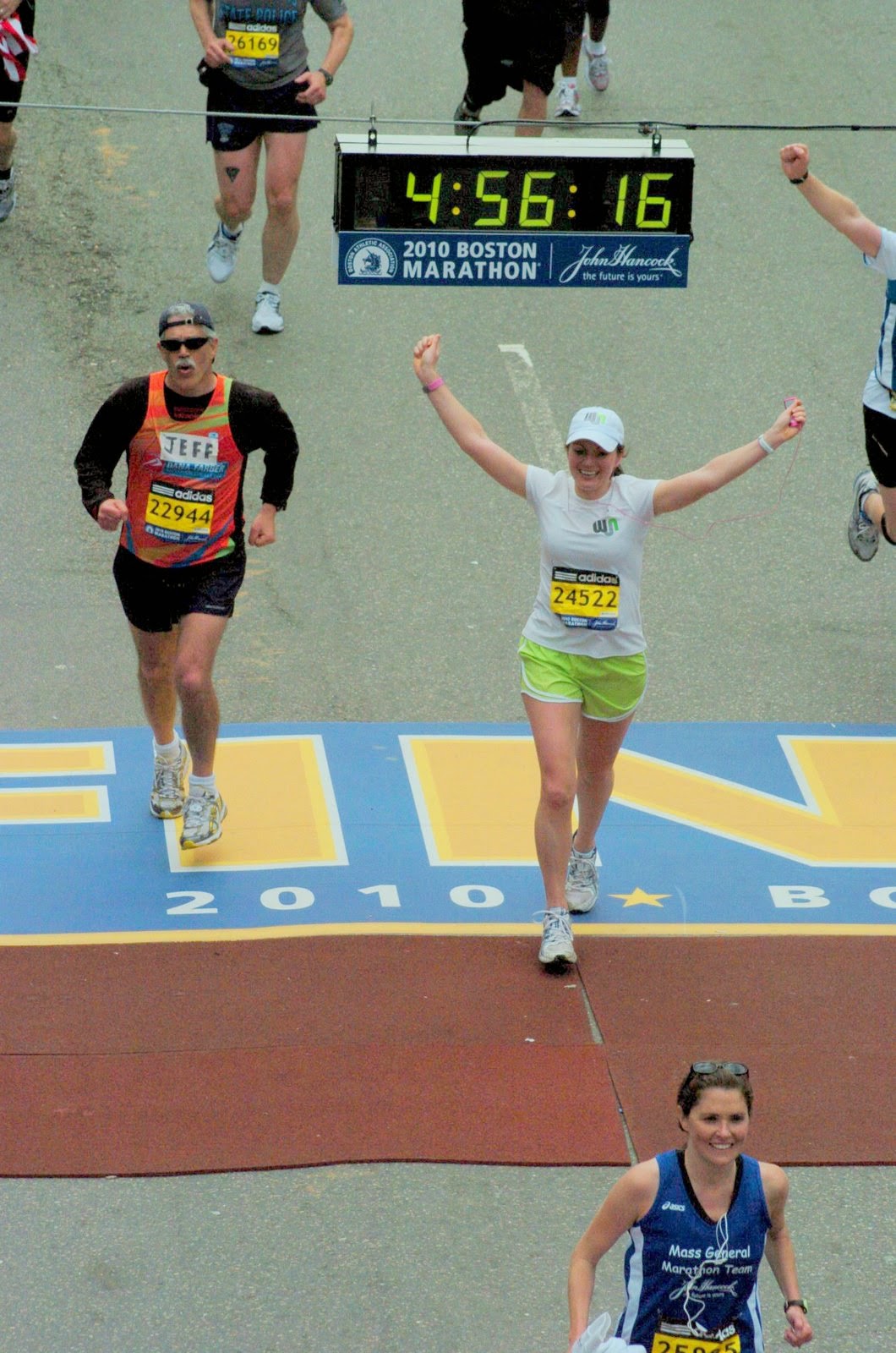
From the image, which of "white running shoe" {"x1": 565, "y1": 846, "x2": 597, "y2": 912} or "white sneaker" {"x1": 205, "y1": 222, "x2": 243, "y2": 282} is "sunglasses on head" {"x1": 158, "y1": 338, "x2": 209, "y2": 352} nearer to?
"white running shoe" {"x1": 565, "y1": 846, "x2": 597, "y2": 912}

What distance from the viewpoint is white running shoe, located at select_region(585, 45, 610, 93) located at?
583 inches

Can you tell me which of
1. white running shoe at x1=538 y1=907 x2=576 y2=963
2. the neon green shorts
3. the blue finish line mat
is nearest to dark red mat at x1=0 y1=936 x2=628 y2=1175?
white running shoe at x1=538 y1=907 x2=576 y2=963

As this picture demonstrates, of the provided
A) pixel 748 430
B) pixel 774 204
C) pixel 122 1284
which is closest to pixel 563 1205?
pixel 122 1284

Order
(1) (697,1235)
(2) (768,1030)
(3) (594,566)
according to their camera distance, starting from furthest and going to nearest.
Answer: (3) (594,566) → (2) (768,1030) → (1) (697,1235)

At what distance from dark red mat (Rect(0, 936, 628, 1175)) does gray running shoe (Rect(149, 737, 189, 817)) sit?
1.04 meters

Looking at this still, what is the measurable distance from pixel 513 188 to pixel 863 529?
232 cm

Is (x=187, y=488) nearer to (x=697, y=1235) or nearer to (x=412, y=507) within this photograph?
(x=412, y=507)

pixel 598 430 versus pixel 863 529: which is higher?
pixel 598 430

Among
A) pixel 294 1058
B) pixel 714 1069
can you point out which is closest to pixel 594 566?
pixel 294 1058

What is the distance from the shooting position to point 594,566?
679 centimetres

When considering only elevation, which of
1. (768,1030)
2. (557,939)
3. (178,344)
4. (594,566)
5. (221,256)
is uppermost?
(178,344)

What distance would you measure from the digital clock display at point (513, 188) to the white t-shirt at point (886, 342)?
34.6 inches

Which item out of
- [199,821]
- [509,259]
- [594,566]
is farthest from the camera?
[509,259]

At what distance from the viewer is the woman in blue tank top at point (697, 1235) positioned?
4.35m
